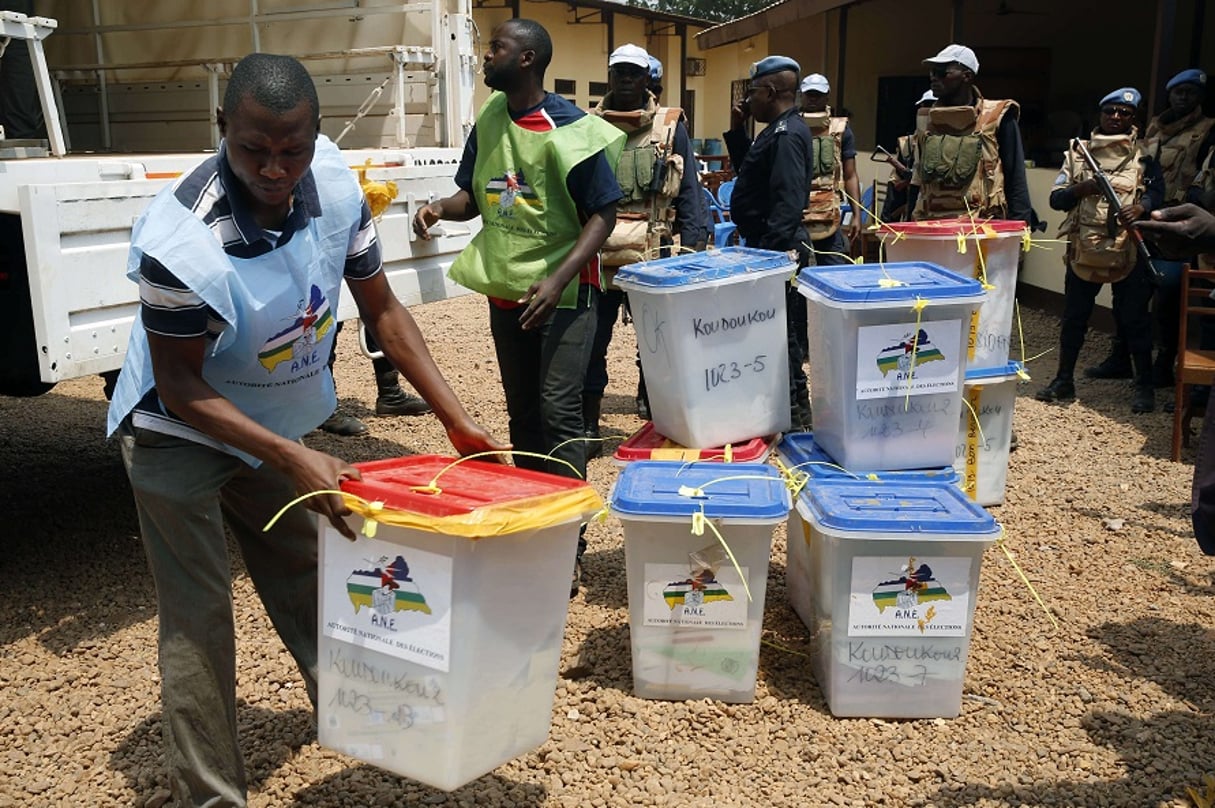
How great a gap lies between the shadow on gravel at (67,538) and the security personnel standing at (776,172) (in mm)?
2968

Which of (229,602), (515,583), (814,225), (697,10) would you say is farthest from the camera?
(697,10)

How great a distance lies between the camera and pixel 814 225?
6672mm

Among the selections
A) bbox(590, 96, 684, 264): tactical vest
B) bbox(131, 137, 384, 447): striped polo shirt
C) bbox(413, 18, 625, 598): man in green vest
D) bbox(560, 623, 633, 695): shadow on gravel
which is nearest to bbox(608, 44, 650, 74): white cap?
bbox(590, 96, 684, 264): tactical vest

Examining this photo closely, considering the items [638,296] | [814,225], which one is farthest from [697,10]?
[638,296]

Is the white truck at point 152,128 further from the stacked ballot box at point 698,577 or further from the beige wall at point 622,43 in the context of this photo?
the beige wall at point 622,43

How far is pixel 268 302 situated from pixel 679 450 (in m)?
1.74

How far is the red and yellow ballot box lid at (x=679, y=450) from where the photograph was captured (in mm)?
3762

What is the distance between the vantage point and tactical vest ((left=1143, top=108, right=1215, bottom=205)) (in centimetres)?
677

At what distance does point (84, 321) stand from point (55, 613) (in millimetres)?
1117


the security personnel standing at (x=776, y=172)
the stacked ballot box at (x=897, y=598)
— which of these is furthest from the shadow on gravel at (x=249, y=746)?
the security personnel standing at (x=776, y=172)

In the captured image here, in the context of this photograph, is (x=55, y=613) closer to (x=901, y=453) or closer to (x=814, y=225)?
(x=901, y=453)

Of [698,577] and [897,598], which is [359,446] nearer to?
[698,577]

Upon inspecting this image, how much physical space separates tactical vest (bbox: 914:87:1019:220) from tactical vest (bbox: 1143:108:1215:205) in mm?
989

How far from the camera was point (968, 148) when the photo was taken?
6426 mm
